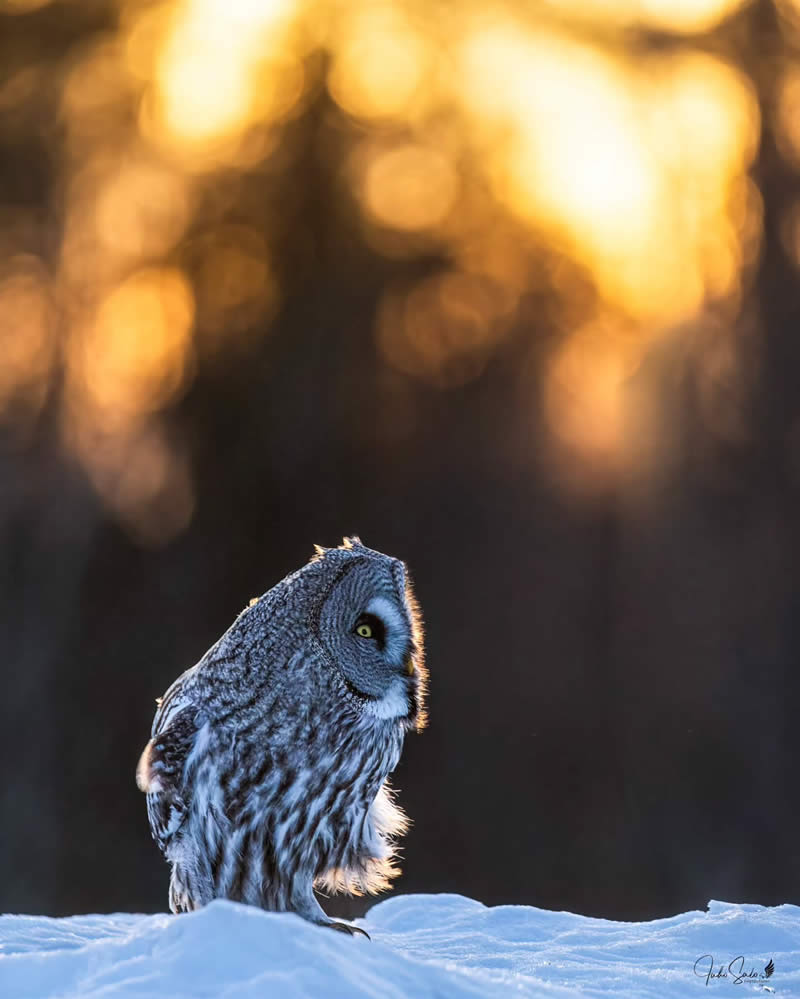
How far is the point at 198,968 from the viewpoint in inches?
74.0

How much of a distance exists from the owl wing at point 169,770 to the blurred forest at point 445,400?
5.28m

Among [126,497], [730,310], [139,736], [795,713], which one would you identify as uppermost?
[730,310]

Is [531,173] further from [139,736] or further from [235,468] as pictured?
[139,736]

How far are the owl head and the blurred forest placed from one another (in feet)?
16.4

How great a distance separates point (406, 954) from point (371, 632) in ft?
4.52

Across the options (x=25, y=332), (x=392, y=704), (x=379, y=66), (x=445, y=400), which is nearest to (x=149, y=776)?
(x=392, y=704)

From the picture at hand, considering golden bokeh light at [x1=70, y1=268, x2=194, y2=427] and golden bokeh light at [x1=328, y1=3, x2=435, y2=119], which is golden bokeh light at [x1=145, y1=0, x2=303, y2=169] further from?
golden bokeh light at [x1=70, y1=268, x2=194, y2=427]

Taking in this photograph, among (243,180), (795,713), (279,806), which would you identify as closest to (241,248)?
(243,180)

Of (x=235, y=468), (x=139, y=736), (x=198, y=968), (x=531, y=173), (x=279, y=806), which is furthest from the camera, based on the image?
(x=531, y=173)

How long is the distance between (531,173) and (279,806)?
7.90 m

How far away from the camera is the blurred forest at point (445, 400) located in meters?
8.90

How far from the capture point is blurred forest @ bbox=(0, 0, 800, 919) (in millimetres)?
8898

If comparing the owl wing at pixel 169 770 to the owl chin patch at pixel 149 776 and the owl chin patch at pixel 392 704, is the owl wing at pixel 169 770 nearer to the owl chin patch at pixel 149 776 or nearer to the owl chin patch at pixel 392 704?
the owl chin patch at pixel 149 776

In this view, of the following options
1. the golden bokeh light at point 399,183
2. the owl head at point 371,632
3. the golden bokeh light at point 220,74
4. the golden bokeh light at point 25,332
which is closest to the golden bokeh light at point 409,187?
the golden bokeh light at point 399,183
